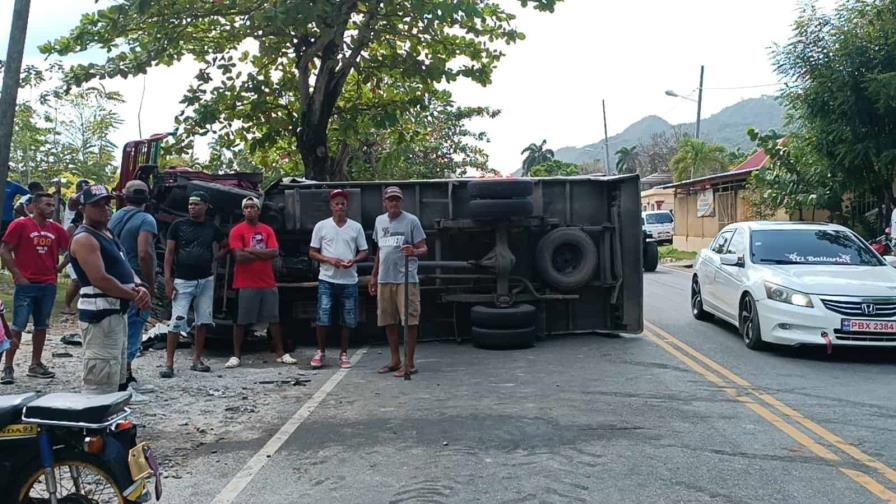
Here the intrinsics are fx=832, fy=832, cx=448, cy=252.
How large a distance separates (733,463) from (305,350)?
20.5 feet

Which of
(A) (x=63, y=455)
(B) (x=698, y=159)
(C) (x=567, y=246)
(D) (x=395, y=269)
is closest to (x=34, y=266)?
(D) (x=395, y=269)

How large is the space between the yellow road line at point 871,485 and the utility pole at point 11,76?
613cm

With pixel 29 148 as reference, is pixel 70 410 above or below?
below

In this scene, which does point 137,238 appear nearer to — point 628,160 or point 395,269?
point 395,269

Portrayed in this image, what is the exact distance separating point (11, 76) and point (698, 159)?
44619 millimetres

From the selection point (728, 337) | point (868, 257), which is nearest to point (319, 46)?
point (728, 337)

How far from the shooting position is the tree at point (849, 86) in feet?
57.5

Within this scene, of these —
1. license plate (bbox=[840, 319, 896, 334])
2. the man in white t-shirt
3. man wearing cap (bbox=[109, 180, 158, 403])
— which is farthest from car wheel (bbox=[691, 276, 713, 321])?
man wearing cap (bbox=[109, 180, 158, 403])

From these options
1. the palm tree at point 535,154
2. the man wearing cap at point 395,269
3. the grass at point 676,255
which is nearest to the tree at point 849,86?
the man wearing cap at point 395,269

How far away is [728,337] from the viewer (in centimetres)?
1114

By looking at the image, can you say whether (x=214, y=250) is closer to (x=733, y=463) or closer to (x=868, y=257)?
(x=733, y=463)

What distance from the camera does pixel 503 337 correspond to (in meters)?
10.2

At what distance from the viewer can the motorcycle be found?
401 cm

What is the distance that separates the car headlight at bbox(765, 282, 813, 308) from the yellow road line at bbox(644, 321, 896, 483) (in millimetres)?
1025
